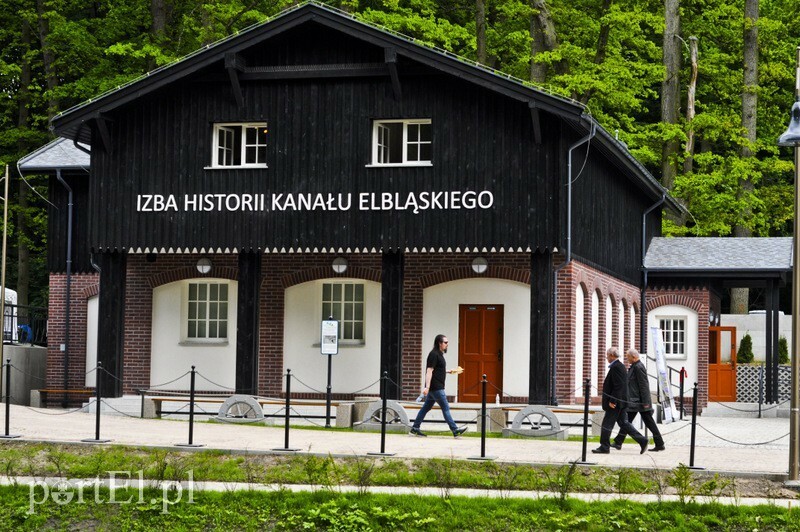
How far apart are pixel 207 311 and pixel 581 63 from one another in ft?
51.6

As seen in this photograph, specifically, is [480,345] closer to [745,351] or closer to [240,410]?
[240,410]

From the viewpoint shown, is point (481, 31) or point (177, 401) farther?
point (481, 31)

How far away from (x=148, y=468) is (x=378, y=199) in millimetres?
10908

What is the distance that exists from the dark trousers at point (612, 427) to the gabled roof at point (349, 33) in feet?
23.2

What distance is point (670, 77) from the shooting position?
44.3m

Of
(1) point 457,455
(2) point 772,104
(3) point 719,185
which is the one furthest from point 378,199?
(2) point 772,104

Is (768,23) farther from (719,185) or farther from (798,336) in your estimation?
(798,336)

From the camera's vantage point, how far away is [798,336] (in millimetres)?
16938

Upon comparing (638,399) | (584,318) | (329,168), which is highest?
(329,168)

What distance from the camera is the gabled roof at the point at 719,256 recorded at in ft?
119

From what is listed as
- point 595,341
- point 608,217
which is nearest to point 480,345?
point 595,341

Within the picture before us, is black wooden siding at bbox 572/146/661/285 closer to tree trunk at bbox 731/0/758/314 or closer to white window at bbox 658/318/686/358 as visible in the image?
white window at bbox 658/318/686/358

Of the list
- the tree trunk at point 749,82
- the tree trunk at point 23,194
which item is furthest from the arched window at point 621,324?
the tree trunk at point 23,194

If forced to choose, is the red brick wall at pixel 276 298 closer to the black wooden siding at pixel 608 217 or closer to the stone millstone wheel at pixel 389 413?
the stone millstone wheel at pixel 389 413
